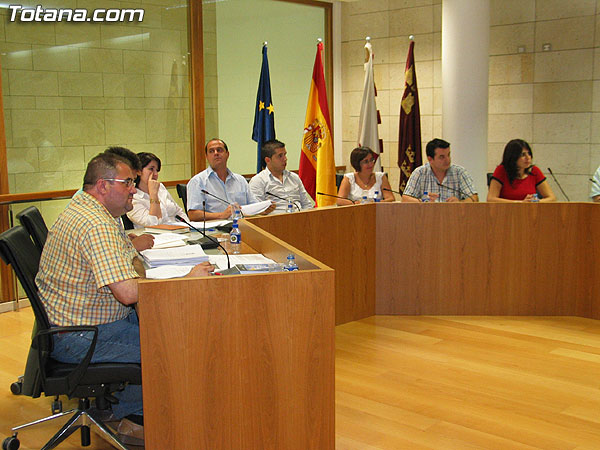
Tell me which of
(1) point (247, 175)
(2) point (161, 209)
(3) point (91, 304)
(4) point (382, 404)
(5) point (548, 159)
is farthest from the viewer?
(1) point (247, 175)

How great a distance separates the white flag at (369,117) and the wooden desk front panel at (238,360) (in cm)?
484

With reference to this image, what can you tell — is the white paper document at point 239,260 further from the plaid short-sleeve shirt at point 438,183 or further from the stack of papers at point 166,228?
the plaid short-sleeve shirt at point 438,183

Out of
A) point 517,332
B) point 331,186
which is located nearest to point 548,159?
point 331,186

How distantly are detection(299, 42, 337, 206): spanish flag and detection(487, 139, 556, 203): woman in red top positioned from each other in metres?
1.84

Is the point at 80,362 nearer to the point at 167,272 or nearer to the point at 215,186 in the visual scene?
A: the point at 167,272

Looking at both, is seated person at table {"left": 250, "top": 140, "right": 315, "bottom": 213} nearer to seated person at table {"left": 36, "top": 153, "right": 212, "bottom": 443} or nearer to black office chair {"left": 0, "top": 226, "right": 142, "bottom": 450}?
seated person at table {"left": 36, "top": 153, "right": 212, "bottom": 443}

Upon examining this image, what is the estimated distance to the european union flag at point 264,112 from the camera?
7074 mm

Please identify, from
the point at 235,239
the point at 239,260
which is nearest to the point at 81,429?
the point at 239,260

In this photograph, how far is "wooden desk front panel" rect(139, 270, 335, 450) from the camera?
2500 mm

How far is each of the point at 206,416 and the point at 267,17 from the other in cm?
574

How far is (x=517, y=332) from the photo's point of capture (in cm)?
472

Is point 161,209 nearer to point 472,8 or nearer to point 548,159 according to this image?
point 472,8

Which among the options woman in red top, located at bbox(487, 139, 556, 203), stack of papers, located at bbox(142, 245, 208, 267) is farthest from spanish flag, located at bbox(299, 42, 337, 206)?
stack of papers, located at bbox(142, 245, 208, 267)

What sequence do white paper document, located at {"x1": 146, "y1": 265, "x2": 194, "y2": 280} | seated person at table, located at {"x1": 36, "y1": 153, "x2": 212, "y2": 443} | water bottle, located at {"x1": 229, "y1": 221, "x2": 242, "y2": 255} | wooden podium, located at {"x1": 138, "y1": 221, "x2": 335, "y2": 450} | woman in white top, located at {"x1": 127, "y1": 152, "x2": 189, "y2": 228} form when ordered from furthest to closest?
woman in white top, located at {"x1": 127, "y1": 152, "x2": 189, "y2": 228}
water bottle, located at {"x1": 229, "y1": 221, "x2": 242, "y2": 255}
white paper document, located at {"x1": 146, "y1": 265, "x2": 194, "y2": 280}
seated person at table, located at {"x1": 36, "y1": 153, "x2": 212, "y2": 443}
wooden podium, located at {"x1": 138, "y1": 221, "x2": 335, "y2": 450}
